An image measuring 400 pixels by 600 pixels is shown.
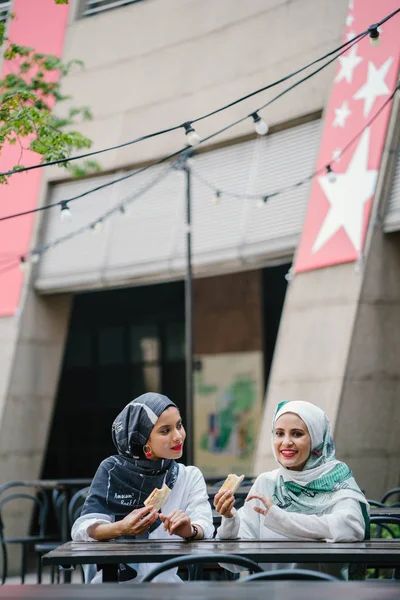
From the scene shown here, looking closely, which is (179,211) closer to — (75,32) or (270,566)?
(75,32)

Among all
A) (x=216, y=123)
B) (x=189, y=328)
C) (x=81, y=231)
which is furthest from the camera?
(x=81, y=231)

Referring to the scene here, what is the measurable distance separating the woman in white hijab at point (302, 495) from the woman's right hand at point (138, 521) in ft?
0.95

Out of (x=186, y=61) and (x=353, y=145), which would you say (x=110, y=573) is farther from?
(x=186, y=61)

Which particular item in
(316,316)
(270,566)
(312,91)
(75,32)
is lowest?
(270,566)

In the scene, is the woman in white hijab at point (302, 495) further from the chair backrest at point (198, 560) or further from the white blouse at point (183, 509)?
the chair backrest at point (198, 560)

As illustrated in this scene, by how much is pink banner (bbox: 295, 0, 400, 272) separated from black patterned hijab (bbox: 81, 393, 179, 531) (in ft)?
18.7

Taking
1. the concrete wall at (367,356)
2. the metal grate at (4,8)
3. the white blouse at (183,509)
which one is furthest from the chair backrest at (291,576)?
the metal grate at (4,8)

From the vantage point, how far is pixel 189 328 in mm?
10680

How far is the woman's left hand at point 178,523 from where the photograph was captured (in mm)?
3930

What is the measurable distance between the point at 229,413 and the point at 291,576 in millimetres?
12511

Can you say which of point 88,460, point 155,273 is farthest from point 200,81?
point 88,460

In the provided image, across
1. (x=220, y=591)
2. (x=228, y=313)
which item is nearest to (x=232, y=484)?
(x=220, y=591)

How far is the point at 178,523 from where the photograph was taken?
3.94 metres

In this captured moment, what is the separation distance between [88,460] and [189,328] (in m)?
7.47
